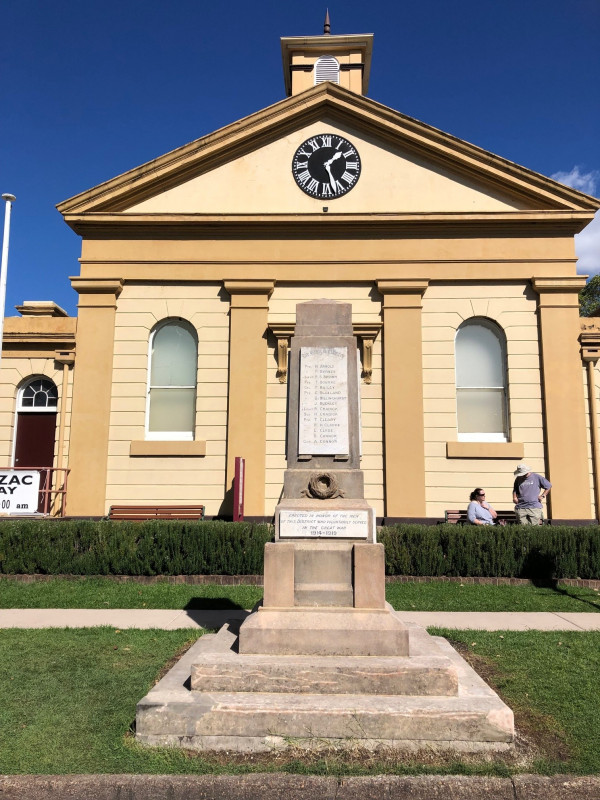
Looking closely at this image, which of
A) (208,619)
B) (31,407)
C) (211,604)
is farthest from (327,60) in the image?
(208,619)

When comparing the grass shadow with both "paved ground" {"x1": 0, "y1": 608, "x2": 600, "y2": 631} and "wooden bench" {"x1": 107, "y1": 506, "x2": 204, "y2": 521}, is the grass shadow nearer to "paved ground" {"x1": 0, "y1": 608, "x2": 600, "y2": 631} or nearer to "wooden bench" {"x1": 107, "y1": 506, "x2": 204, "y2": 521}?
"paved ground" {"x1": 0, "y1": 608, "x2": 600, "y2": 631}

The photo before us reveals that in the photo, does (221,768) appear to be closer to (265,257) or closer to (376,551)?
(376,551)

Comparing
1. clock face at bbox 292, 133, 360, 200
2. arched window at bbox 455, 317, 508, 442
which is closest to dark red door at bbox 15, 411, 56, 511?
clock face at bbox 292, 133, 360, 200

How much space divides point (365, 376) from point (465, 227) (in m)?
4.34

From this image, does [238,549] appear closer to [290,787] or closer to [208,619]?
[208,619]

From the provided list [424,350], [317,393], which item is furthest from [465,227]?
[317,393]

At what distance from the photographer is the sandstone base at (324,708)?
14.6ft

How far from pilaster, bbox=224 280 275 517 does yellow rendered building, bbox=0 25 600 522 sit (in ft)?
0.15

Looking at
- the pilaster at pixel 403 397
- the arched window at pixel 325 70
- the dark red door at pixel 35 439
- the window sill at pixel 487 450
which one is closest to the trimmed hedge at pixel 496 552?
the pilaster at pixel 403 397

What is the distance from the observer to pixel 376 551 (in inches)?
227

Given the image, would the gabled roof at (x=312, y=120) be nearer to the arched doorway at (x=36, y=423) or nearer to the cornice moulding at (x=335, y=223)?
the cornice moulding at (x=335, y=223)

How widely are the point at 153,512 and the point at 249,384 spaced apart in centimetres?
359

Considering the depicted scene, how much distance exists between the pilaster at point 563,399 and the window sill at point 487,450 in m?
0.69

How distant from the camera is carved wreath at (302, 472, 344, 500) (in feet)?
19.8
